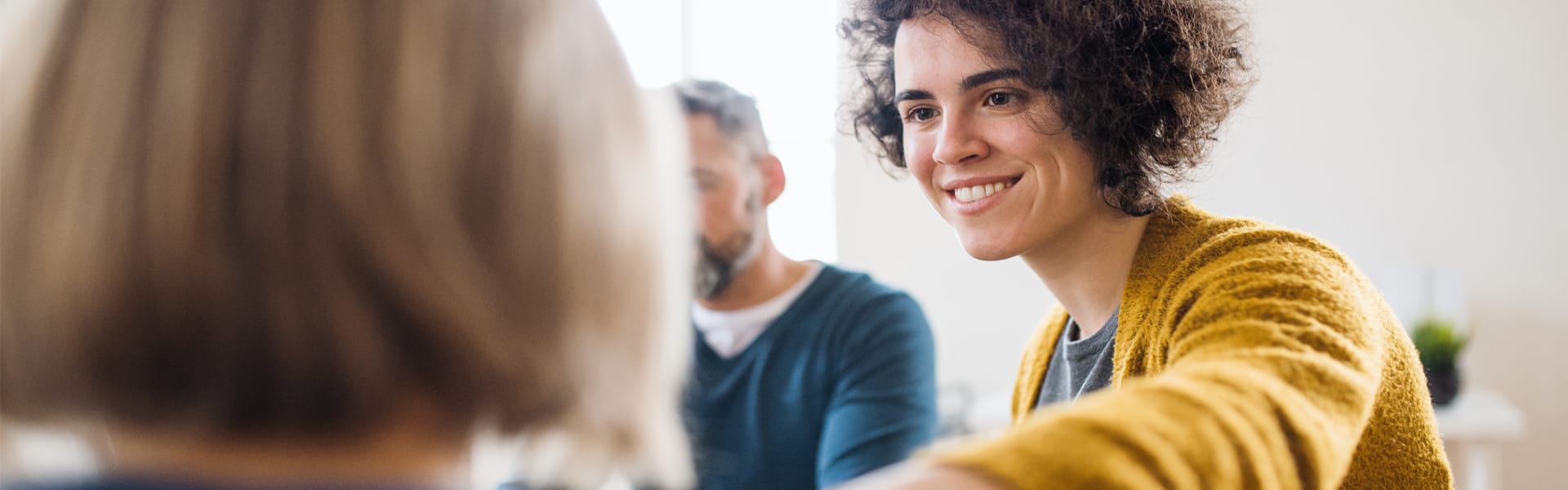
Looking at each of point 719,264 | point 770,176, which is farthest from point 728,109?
point 719,264

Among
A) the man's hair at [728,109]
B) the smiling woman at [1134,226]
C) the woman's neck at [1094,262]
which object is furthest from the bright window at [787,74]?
the woman's neck at [1094,262]

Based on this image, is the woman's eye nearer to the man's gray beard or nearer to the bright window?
the man's gray beard

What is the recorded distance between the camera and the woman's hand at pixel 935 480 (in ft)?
1.65

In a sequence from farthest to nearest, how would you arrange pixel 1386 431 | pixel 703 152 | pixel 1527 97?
pixel 1527 97, pixel 703 152, pixel 1386 431

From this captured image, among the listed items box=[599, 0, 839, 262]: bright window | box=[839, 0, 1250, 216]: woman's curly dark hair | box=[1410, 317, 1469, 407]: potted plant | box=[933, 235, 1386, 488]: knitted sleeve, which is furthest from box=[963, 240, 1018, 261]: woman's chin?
box=[599, 0, 839, 262]: bright window

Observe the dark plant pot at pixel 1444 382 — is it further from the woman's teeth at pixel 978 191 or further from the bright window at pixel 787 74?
the woman's teeth at pixel 978 191

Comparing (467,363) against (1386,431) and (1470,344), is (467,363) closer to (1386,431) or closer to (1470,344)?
(1386,431)

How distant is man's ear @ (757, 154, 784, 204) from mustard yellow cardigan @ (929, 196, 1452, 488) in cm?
90

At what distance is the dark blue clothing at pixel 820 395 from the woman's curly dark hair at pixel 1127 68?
508 millimetres

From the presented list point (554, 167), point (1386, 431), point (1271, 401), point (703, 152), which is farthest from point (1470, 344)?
point (554, 167)

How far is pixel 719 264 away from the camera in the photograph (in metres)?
1.83

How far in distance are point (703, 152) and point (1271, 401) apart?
1.36 meters

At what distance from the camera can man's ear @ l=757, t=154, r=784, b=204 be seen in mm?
1944

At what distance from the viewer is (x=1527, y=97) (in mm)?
3307
